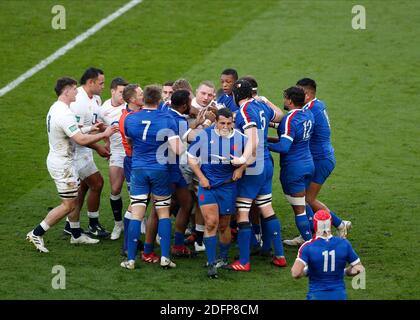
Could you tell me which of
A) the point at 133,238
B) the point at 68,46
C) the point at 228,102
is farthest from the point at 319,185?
the point at 68,46

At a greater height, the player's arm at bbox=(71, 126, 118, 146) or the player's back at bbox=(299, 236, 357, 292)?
the player's arm at bbox=(71, 126, 118, 146)

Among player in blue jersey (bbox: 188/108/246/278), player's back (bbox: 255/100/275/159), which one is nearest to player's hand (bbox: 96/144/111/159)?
player in blue jersey (bbox: 188/108/246/278)

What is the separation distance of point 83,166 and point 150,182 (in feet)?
5.10

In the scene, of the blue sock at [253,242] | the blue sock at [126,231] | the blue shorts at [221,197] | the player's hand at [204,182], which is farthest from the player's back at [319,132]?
the blue sock at [126,231]

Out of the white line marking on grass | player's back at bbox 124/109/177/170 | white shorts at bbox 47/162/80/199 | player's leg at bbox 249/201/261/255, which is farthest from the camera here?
the white line marking on grass

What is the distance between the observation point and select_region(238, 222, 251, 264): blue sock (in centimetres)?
1136

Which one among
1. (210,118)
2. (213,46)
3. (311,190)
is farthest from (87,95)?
(213,46)

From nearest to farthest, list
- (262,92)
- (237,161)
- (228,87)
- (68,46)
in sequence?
(237,161)
(228,87)
(262,92)
(68,46)

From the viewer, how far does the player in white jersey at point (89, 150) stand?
12.7 meters

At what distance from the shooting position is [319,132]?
1241cm

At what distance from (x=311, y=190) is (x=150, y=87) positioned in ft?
8.48

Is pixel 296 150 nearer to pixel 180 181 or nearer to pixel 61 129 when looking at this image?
pixel 180 181

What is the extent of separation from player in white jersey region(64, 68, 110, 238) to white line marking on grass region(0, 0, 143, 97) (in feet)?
19.3

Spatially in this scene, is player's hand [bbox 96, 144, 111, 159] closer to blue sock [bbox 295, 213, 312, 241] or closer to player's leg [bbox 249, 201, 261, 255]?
player's leg [bbox 249, 201, 261, 255]
